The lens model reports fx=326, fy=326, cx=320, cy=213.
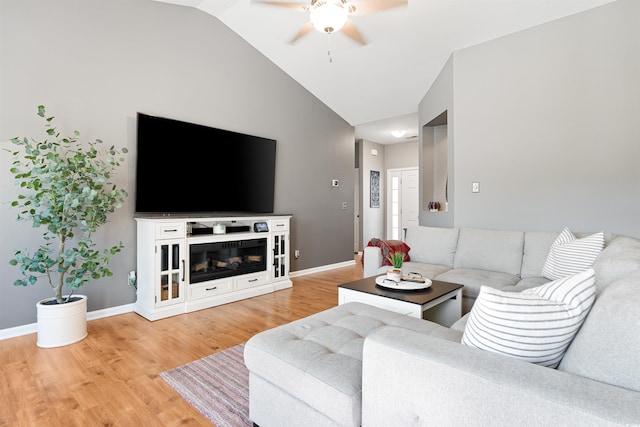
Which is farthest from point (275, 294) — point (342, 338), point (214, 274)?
point (342, 338)

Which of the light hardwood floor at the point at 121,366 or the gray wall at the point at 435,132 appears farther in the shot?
the gray wall at the point at 435,132

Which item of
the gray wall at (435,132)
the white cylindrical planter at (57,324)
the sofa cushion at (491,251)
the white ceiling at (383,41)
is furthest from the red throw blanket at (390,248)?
the white cylindrical planter at (57,324)

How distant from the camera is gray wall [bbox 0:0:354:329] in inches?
106

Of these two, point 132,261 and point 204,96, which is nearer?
Result: point 132,261

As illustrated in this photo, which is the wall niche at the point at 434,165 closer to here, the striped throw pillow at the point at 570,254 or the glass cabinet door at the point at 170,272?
the striped throw pillow at the point at 570,254

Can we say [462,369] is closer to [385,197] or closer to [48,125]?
[48,125]

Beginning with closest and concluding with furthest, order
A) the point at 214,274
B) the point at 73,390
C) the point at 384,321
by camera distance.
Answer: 1. the point at 384,321
2. the point at 73,390
3. the point at 214,274

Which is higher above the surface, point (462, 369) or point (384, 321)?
point (462, 369)

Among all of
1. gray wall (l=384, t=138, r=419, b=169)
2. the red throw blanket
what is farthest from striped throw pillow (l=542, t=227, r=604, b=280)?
gray wall (l=384, t=138, r=419, b=169)

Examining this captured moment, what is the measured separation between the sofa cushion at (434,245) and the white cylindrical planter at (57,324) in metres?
3.20

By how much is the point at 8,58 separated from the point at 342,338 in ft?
11.2

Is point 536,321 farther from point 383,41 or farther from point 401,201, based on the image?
point 401,201

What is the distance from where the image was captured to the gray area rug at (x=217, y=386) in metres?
1.68

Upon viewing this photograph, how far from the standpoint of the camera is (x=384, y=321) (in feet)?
5.76
